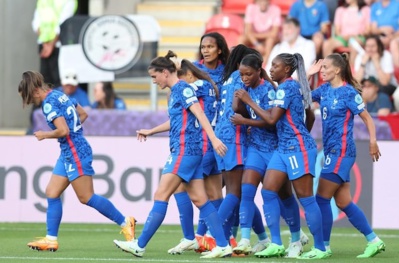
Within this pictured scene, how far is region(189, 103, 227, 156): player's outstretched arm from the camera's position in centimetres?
1085

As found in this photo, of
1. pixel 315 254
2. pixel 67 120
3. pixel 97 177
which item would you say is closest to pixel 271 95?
pixel 315 254

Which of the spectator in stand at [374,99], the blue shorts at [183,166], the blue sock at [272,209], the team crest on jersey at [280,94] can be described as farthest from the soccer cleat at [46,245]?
the spectator in stand at [374,99]

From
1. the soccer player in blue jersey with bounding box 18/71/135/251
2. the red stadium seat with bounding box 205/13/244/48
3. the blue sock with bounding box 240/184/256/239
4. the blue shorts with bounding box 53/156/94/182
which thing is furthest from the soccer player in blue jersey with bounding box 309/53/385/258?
the red stadium seat with bounding box 205/13/244/48

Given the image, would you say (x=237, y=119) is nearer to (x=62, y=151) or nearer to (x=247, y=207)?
(x=247, y=207)

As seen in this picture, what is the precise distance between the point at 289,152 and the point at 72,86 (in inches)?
298

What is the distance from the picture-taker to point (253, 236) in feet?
47.9

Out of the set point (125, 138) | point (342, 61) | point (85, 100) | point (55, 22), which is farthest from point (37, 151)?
point (342, 61)

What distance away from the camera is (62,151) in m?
12.1

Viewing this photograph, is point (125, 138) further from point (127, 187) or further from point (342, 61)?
point (342, 61)

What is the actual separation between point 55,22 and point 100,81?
207cm

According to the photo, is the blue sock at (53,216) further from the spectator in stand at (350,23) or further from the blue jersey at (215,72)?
the spectator in stand at (350,23)

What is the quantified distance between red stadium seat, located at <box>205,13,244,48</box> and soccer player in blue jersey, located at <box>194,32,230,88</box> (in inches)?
299

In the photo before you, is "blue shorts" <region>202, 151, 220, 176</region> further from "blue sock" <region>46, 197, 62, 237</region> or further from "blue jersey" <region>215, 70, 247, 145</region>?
"blue sock" <region>46, 197, 62, 237</region>

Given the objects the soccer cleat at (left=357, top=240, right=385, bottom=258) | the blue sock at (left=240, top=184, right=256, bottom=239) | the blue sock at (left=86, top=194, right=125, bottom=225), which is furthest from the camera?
the blue sock at (left=86, top=194, right=125, bottom=225)
